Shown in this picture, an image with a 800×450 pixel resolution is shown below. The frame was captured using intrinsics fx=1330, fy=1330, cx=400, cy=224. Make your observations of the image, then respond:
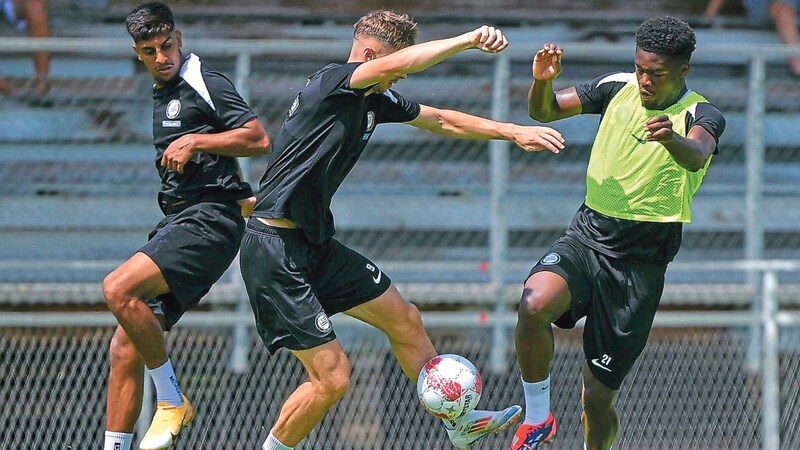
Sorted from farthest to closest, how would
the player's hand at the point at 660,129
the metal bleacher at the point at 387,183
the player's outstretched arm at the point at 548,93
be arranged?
the metal bleacher at the point at 387,183 < the player's outstretched arm at the point at 548,93 < the player's hand at the point at 660,129

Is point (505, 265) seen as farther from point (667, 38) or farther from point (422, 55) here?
point (422, 55)

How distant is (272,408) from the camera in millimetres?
8211

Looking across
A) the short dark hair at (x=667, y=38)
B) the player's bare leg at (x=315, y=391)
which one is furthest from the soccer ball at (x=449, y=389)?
the short dark hair at (x=667, y=38)

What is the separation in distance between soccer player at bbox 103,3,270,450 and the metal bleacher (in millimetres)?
2512

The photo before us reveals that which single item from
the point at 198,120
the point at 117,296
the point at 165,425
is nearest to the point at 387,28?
the point at 198,120

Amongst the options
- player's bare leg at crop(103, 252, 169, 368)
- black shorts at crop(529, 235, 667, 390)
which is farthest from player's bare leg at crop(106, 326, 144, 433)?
black shorts at crop(529, 235, 667, 390)

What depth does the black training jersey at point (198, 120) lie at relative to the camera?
6223 millimetres

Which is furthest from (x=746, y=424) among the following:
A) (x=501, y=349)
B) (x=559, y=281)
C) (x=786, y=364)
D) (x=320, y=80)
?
(x=320, y=80)

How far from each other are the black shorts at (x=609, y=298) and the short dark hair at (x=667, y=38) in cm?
100

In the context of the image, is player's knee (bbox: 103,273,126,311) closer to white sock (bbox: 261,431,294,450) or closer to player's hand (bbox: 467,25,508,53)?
white sock (bbox: 261,431,294,450)

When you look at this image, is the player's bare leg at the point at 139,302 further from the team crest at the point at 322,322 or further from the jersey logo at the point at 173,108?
the team crest at the point at 322,322

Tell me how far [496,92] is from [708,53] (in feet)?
4.65

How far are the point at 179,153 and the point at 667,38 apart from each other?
7.26 feet

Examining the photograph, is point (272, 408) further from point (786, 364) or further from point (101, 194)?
point (786, 364)
